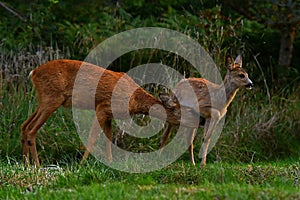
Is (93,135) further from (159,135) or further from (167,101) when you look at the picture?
(159,135)

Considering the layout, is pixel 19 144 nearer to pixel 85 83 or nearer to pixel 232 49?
pixel 85 83

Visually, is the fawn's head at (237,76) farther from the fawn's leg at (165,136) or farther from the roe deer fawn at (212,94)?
the fawn's leg at (165,136)

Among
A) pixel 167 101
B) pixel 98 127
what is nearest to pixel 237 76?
pixel 167 101

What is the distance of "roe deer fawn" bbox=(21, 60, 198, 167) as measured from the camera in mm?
9078

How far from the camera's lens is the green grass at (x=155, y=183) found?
5.86 meters

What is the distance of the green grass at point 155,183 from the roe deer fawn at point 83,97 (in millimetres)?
1344

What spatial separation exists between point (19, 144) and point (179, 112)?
2.58m

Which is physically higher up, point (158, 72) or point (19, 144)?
point (158, 72)

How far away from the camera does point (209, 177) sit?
6988 millimetres

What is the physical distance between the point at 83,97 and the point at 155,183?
2.88 m

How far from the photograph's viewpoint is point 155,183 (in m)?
6.65

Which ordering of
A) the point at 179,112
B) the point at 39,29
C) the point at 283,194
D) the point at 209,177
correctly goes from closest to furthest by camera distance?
the point at 283,194 → the point at 209,177 → the point at 179,112 → the point at 39,29

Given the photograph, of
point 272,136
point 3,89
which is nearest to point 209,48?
point 272,136

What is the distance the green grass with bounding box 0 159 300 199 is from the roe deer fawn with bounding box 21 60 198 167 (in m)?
1.34
